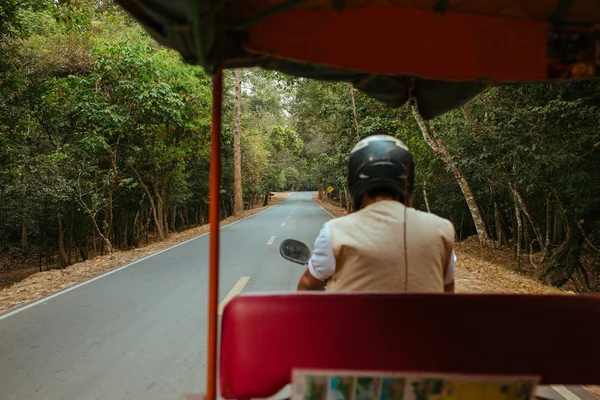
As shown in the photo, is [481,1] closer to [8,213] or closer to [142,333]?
[142,333]

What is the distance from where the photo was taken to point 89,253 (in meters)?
19.0

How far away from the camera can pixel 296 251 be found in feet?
7.53

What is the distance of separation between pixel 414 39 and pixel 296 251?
122 centimetres

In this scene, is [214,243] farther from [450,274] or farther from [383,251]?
[450,274]

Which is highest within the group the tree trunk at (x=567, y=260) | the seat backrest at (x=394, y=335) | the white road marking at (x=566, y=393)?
the seat backrest at (x=394, y=335)

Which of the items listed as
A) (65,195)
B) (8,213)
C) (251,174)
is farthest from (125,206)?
(251,174)

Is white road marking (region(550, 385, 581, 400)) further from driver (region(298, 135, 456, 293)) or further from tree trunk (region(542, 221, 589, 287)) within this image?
tree trunk (region(542, 221, 589, 287))

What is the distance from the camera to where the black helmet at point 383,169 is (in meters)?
2.16

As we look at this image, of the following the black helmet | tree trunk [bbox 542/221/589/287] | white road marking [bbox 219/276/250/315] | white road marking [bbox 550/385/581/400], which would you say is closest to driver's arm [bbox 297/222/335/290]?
the black helmet

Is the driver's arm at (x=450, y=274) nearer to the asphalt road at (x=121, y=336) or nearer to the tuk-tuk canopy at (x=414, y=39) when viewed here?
the tuk-tuk canopy at (x=414, y=39)

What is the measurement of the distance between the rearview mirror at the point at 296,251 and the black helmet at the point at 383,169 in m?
0.40

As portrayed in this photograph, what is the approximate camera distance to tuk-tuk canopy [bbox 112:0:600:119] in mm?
1868

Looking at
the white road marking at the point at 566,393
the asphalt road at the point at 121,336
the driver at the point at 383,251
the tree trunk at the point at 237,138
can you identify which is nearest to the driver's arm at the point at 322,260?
the driver at the point at 383,251

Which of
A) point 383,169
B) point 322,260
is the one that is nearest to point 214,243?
point 322,260
